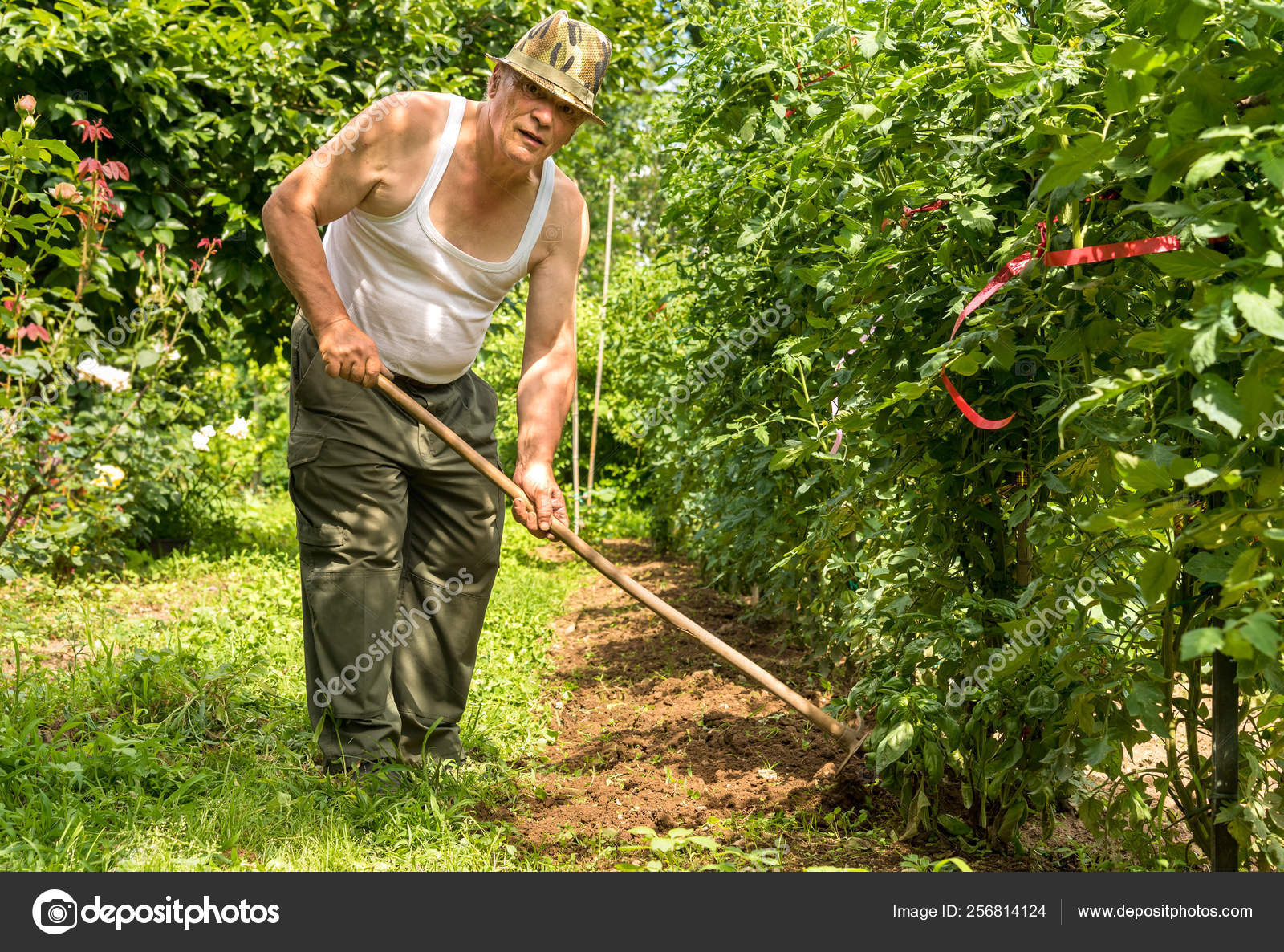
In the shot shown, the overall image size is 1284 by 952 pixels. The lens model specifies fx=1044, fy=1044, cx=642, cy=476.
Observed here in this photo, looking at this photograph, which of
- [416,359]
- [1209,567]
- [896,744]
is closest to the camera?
[1209,567]

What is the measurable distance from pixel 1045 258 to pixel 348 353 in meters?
1.67

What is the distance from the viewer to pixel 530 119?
2654 millimetres

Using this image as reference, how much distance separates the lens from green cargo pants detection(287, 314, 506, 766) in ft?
9.23

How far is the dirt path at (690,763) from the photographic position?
2.52 metres

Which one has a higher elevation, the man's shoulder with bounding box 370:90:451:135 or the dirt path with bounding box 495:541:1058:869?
the man's shoulder with bounding box 370:90:451:135

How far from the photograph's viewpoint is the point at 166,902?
1829 millimetres

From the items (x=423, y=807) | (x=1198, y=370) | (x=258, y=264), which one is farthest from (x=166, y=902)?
(x=258, y=264)

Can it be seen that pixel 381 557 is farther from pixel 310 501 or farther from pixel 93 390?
pixel 93 390

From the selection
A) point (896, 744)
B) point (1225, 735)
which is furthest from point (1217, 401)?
point (896, 744)

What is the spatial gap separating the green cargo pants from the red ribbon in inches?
59.9

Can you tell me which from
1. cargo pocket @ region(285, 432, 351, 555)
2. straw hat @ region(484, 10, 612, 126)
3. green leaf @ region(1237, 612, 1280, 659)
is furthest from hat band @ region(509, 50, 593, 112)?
green leaf @ region(1237, 612, 1280, 659)

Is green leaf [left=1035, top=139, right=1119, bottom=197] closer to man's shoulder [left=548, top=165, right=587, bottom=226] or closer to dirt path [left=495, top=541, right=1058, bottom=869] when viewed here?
dirt path [left=495, top=541, right=1058, bottom=869]

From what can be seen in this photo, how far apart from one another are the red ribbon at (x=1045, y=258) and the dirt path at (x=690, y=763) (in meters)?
1.02

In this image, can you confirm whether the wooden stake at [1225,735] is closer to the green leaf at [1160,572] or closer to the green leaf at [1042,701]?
the green leaf at [1042,701]
